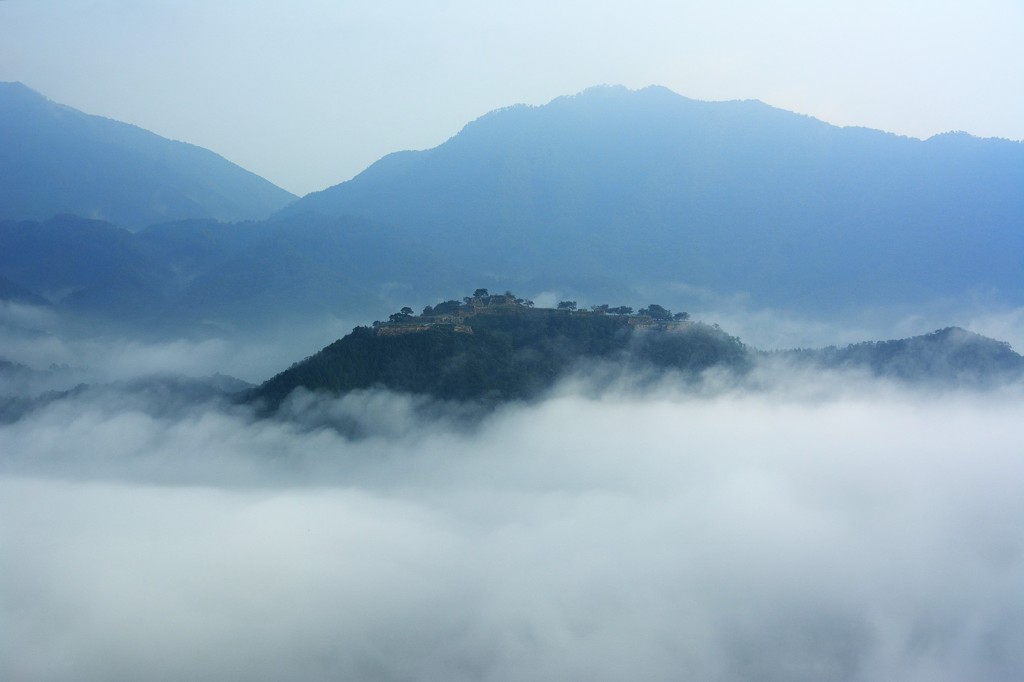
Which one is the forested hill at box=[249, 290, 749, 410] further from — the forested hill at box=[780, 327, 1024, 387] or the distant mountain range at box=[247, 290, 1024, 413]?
the forested hill at box=[780, 327, 1024, 387]

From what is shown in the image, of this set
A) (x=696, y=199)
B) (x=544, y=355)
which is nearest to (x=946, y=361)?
(x=544, y=355)

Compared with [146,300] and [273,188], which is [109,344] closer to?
[146,300]

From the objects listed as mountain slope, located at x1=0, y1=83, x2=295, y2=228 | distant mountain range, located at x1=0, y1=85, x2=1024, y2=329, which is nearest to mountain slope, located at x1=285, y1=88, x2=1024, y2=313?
distant mountain range, located at x1=0, y1=85, x2=1024, y2=329

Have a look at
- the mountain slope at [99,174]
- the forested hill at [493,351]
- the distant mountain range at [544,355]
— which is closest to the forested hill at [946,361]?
the distant mountain range at [544,355]

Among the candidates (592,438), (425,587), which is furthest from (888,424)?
(425,587)

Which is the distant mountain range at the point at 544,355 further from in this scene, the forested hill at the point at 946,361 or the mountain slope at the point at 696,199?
the mountain slope at the point at 696,199

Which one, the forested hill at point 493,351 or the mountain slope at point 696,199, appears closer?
the forested hill at point 493,351
